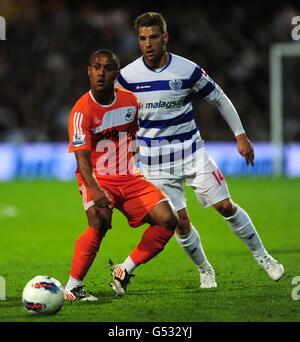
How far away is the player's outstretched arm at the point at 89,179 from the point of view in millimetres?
6882

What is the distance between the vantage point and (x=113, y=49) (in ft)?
74.6

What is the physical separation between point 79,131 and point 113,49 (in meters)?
15.9

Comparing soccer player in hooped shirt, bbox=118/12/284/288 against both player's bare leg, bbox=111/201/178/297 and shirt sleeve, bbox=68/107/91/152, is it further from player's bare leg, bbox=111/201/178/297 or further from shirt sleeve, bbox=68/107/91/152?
shirt sleeve, bbox=68/107/91/152

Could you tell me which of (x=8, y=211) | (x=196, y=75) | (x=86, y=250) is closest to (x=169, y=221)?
(x=86, y=250)

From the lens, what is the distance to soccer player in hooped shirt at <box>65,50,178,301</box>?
23.2 ft

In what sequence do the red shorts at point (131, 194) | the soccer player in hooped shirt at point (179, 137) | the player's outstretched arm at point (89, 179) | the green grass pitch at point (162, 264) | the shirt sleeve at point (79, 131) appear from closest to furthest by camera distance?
the green grass pitch at point (162, 264)
the player's outstretched arm at point (89, 179)
the shirt sleeve at point (79, 131)
the red shorts at point (131, 194)
the soccer player in hooped shirt at point (179, 137)

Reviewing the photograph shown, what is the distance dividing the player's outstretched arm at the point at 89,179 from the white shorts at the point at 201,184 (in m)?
1.06

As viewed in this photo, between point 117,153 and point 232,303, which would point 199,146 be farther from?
point 232,303

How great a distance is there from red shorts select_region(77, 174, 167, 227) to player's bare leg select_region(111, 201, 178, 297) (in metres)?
0.06

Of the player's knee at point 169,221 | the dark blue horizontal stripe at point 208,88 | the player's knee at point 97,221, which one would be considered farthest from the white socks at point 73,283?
the dark blue horizontal stripe at point 208,88

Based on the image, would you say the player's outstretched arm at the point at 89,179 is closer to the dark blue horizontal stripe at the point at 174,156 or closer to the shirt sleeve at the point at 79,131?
the shirt sleeve at the point at 79,131

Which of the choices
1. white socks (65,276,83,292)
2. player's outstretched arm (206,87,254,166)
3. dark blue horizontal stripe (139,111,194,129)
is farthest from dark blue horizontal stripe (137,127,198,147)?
white socks (65,276,83,292)

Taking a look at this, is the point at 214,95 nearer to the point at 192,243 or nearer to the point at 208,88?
the point at 208,88
